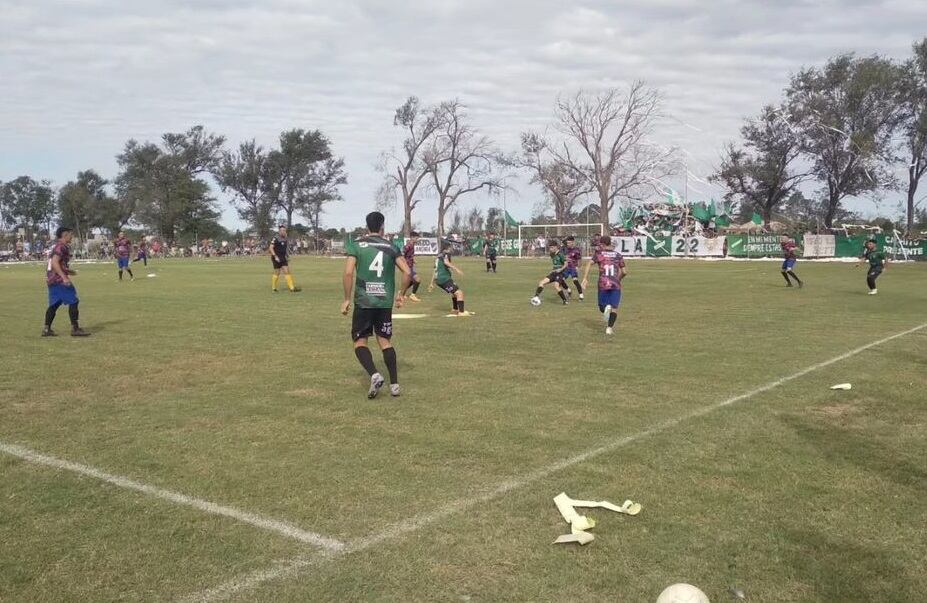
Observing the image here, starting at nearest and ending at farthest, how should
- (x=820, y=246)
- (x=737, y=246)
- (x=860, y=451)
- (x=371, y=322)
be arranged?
1. (x=860, y=451)
2. (x=371, y=322)
3. (x=820, y=246)
4. (x=737, y=246)

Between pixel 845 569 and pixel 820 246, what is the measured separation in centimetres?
4874

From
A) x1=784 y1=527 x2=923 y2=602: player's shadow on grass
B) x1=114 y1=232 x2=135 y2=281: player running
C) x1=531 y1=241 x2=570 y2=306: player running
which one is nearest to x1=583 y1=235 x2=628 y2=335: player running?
x1=531 y1=241 x2=570 y2=306: player running

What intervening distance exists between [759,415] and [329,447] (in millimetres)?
4086

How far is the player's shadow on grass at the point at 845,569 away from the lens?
3426 mm

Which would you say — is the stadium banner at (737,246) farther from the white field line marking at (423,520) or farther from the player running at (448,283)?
the white field line marking at (423,520)

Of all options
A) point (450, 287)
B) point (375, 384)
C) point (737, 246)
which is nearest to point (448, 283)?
point (450, 287)

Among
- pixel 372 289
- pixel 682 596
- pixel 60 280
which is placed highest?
pixel 372 289

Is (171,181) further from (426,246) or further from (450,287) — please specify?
(450,287)

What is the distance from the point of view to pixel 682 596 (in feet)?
9.84

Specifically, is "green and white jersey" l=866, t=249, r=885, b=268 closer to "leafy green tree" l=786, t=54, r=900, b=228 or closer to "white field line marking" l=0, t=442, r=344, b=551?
"white field line marking" l=0, t=442, r=344, b=551

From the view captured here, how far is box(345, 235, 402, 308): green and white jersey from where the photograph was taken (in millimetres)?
7504

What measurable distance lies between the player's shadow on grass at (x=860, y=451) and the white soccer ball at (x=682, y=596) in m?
2.76

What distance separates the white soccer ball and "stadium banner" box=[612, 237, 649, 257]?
52269mm

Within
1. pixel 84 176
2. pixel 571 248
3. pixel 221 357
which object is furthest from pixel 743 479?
pixel 84 176
